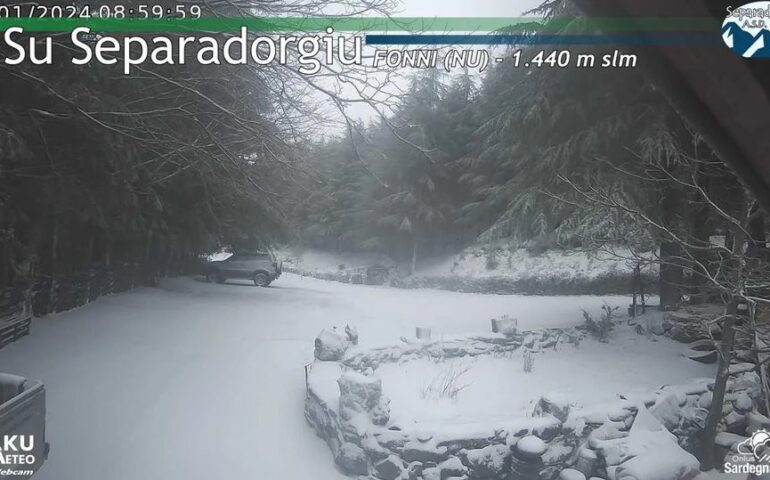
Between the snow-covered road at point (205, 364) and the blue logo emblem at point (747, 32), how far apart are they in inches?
53.1

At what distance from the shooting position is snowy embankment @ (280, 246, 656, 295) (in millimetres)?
2100

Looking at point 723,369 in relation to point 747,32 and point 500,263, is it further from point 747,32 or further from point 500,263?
point 747,32

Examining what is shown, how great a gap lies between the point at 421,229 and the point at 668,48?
4.98 ft

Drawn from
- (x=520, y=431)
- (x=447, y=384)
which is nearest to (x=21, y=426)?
(x=447, y=384)

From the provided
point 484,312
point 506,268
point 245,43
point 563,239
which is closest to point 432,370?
point 484,312

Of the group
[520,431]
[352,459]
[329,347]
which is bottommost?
[352,459]

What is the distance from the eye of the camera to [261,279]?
7.07 feet

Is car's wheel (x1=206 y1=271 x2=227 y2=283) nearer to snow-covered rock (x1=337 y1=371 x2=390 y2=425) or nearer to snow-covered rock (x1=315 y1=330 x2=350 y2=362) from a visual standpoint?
snow-covered rock (x1=315 y1=330 x2=350 y2=362)

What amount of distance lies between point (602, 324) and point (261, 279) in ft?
5.31

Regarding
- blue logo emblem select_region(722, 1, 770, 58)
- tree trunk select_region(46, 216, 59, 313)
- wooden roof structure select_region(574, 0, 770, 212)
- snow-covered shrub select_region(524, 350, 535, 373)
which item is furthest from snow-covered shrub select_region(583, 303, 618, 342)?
tree trunk select_region(46, 216, 59, 313)

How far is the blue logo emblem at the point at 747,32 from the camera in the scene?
27.2 inches

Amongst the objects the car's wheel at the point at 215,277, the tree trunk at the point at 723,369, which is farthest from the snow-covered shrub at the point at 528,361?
the car's wheel at the point at 215,277

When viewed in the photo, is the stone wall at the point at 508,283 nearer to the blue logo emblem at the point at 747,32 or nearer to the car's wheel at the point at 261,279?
the car's wheel at the point at 261,279

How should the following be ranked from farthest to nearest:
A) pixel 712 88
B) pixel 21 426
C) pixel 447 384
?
pixel 447 384
pixel 21 426
pixel 712 88
